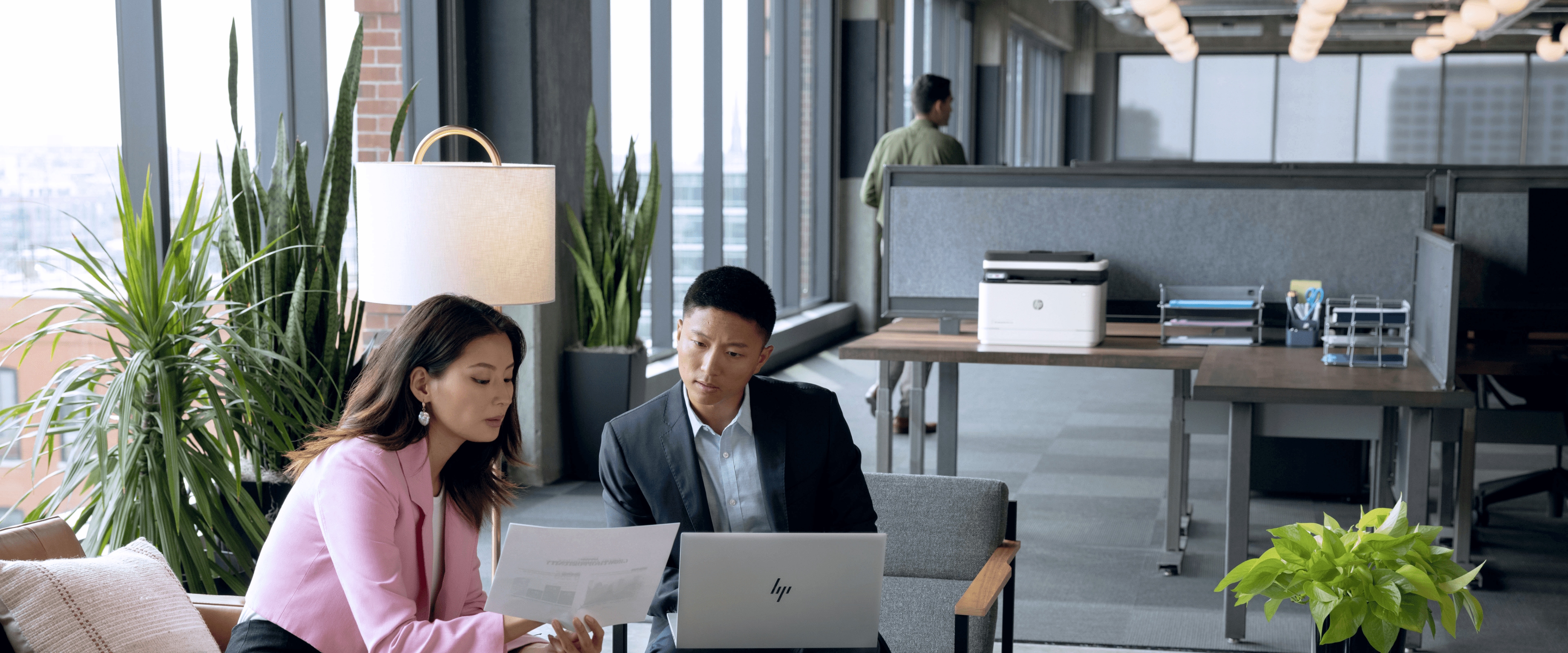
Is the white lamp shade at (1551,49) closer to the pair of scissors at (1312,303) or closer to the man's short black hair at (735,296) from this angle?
the pair of scissors at (1312,303)

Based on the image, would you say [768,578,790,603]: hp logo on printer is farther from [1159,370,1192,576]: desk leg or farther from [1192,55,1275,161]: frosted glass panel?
[1192,55,1275,161]: frosted glass panel

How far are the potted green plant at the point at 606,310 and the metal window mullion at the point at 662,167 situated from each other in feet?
4.55

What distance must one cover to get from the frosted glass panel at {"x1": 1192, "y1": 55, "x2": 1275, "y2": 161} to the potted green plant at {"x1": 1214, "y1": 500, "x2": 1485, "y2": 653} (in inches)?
513

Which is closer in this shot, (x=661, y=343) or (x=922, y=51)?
(x=661, y=343)

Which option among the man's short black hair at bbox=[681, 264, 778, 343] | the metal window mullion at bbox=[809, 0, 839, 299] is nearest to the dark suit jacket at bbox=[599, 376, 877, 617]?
the man's short black hair at bbox=[681, 264, 778, 343]

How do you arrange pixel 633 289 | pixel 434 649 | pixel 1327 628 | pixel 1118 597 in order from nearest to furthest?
pixel 434 649 → pixel 1327 628 → pixel 1118 597 → pixel 633 289

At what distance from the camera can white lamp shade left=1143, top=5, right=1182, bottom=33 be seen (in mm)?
7387

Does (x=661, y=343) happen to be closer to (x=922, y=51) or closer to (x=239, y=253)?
(x=239, y=253)

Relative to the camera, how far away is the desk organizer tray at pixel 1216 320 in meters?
3.40

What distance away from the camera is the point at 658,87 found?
5.73 metres

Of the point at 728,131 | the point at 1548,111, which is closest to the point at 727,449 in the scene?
the point at 728,131

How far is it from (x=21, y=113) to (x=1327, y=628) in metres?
2.68

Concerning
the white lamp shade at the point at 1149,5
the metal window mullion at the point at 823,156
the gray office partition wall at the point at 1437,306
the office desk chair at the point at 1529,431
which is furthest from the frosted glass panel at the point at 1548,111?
the gray office partition wall at the point at 1437,306

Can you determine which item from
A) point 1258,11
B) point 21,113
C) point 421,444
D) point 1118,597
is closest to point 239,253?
point 21,113
